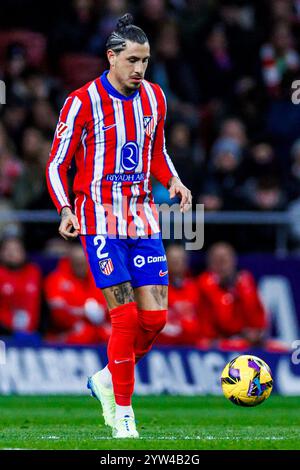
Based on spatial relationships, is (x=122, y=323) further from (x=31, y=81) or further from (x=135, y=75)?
(x=31, y=81)

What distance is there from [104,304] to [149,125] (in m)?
5.30

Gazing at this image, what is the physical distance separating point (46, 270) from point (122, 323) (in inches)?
244

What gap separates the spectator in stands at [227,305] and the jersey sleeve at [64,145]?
5717mm

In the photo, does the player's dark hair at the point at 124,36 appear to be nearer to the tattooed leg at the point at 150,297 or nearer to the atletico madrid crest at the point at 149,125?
the atletico madrid crest at the point at 149,125

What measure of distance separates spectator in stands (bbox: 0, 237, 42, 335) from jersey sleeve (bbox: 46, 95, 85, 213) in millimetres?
5388

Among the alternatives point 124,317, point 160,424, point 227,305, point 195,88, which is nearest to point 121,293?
point 124,317

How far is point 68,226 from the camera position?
26.8ft

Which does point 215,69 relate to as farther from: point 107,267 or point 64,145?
point 107,267

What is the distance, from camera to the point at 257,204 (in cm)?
1484

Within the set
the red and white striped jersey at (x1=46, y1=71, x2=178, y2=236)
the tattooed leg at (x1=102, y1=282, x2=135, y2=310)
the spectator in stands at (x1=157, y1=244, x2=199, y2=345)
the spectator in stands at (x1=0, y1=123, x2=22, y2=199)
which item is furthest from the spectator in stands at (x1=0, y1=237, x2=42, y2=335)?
the tattooed leg at (x1=102, y1=282, x2=135, y2=310)

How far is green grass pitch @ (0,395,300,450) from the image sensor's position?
7805 mm

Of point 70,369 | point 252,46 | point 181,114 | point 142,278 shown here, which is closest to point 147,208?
point 142,278

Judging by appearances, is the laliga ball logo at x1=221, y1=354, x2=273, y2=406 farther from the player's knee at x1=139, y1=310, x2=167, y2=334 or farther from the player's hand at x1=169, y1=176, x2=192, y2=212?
the player's hand at x1=169, y1=176, x2=192, y2=212

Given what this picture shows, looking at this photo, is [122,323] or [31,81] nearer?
[122,323]
